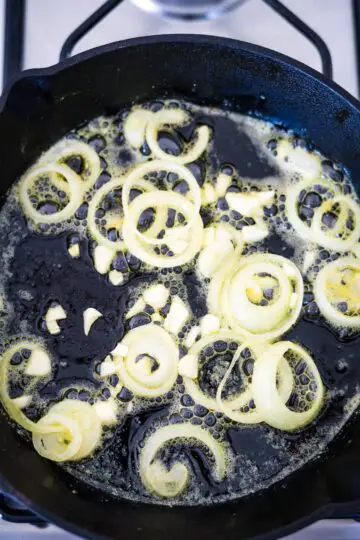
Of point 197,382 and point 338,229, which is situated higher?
point 338,229

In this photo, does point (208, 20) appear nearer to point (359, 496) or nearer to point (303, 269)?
point (303, 269)

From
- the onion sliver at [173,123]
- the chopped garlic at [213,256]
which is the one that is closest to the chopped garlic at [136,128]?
the onion sliver at [173,123]

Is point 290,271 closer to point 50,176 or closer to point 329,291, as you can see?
point 329,291

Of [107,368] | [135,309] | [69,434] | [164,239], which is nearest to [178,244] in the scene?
[164,239]

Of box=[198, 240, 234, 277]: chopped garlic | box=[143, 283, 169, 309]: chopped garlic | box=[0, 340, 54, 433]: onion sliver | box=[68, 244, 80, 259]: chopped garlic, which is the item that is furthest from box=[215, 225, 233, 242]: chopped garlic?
box=[0, 340, 54, 433]: onion sliver

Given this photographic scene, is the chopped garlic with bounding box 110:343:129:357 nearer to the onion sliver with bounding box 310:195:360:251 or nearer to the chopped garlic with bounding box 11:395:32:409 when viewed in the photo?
the chopped garlic with bounding box 11:395:32:409

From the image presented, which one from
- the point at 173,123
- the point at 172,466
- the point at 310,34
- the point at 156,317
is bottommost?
the point at 172,466

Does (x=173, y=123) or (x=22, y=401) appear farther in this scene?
(x=173, y=123)
